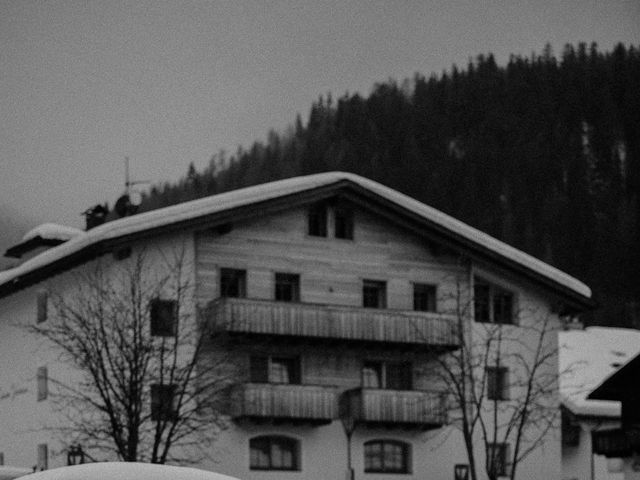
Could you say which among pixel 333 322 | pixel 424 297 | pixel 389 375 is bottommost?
pixel 389 375

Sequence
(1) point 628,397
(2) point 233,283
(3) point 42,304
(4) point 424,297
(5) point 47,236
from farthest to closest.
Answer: (5) point 47,236 → (4) point 424,297 → (3) point 42,304 → (2) point 233,283 → (1) point 628,397

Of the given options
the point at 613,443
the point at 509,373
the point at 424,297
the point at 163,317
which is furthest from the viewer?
the point at 509,373

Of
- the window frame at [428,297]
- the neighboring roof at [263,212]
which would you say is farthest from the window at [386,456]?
the neighboring roof at [263,212]

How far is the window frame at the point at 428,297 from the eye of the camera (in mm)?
51125

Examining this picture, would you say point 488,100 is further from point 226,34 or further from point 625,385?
point 625,385

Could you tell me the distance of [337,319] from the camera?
156 feet

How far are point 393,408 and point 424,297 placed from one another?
180 inches

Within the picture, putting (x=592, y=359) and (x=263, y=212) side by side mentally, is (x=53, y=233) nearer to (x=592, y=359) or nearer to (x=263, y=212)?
(x=263, y=212)

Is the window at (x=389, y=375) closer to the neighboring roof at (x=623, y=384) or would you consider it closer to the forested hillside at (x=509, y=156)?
the neighboring roof at (x=623, y=384)

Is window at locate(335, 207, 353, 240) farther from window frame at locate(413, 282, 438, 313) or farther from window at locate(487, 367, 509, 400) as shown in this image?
window at locate(487, 367, 509, 400)

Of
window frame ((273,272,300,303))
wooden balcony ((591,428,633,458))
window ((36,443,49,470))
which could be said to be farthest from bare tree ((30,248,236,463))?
wooden balcony ((591,428,633,458))

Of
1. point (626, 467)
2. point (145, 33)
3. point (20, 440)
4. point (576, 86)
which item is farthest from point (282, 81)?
point (626, 467)

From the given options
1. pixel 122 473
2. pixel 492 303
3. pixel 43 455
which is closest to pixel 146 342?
pixel 43 455

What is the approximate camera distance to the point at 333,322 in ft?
155
